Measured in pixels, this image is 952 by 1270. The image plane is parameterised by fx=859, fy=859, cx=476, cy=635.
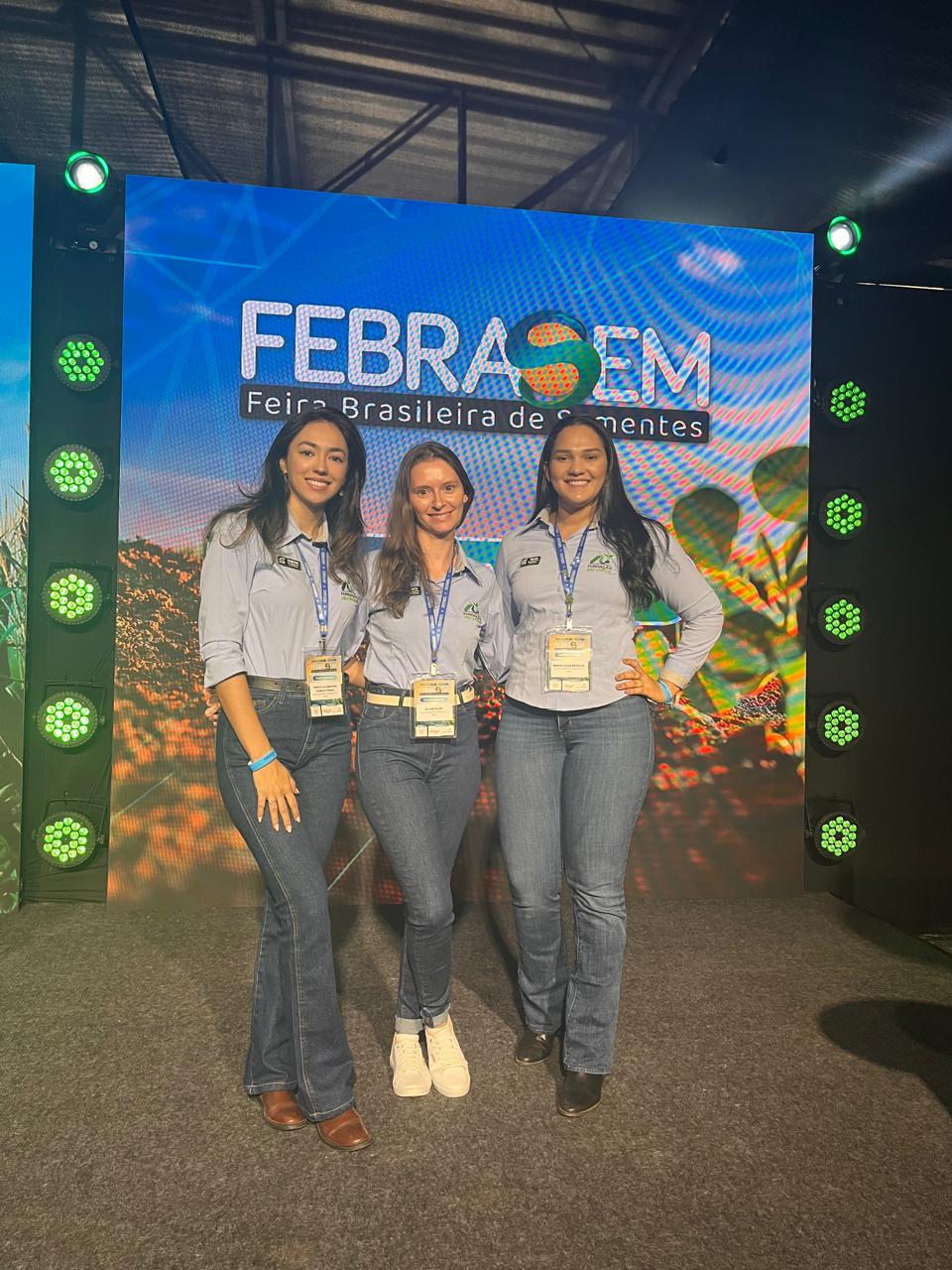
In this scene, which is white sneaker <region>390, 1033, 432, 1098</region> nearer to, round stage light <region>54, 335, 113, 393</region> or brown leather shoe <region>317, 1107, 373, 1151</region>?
brown leather shoe <region>317, 1107, 373, 1151</region>

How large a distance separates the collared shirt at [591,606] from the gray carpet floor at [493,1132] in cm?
94

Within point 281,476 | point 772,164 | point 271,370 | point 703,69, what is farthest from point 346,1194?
point 703,69

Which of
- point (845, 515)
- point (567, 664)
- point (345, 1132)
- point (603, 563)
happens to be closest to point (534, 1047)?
point (345, 1132)

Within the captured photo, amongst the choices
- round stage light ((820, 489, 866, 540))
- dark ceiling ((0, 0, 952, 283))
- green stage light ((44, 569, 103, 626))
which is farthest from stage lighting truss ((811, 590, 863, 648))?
green stage light ((44, 569, 103, 626))

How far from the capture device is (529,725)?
6.66 ft

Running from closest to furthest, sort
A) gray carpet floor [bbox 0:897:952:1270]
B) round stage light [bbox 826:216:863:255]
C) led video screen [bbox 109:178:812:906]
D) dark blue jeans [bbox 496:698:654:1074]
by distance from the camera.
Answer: gray carpet floor [bbox 0:897:952:1270]
dark blue jeans [bbox 496:698:654:1074]
led video screen [bbox 109:178:812:906]
round stage light [bbox 826:216:863:255]

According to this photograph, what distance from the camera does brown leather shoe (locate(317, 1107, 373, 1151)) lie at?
1.74 meters

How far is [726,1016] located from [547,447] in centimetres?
165

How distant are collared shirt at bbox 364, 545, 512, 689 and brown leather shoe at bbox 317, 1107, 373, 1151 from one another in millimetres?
900

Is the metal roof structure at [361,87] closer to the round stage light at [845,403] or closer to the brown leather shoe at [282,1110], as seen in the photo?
the round stage light at [845,403]

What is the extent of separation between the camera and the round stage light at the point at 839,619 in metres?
3.49

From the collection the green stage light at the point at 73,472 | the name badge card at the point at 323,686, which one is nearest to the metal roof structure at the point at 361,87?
the green stage light at the point at 73,472

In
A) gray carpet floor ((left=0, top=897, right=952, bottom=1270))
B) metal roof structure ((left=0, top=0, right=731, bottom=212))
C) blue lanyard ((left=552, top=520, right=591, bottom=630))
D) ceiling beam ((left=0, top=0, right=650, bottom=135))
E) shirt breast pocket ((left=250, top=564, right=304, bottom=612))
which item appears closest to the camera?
gray carpet floor ((left=0, top=897, right=952, bottom=1270))

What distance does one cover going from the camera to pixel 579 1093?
1915 millimetres
